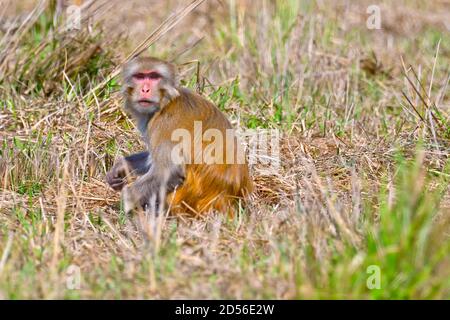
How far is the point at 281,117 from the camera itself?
796cm

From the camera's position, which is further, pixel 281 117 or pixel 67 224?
pixel 281 117

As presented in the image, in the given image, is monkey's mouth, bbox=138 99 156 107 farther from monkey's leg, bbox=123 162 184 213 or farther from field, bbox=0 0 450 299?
field, bbox=0 0 450 299

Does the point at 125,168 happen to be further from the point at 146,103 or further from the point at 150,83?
the point at 150,83

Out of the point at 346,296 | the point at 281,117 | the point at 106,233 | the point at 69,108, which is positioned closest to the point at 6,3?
the point at 69,108

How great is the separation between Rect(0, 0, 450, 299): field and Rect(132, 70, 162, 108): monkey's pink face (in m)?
0.65

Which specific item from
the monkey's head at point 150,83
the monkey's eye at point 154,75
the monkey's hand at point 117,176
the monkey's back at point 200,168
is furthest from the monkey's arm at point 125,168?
the monkey's eye at point 154,75

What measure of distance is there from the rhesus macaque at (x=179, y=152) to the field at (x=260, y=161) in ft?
0.55

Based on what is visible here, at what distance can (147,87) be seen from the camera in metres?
6.13

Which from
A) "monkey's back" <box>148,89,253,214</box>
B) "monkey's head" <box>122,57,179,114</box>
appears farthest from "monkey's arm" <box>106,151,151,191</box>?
"monkey's head" <box>122,57,179,114</box>

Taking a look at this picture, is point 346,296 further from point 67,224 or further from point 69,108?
point 69,108

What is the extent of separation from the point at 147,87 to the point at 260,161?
4.36 ft

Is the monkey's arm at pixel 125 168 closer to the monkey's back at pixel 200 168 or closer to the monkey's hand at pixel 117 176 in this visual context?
the monkey's hand at pixel 117 176

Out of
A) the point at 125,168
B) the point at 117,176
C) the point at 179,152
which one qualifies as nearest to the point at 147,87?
the point at 179,152

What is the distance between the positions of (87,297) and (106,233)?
49.5 inches
